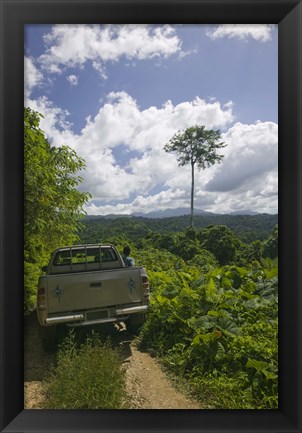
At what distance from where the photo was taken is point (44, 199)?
117 inches

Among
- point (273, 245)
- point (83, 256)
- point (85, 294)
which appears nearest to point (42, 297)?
point (85, 294)

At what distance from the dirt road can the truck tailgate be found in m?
0.30

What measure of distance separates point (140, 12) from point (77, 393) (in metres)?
3.18

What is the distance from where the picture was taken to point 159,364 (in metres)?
3.01

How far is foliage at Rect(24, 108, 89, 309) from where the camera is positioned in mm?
2746

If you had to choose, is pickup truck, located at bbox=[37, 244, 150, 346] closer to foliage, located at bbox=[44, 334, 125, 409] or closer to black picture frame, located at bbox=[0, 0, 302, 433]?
foliage, located at bbox=[44, 334, 125, 409]

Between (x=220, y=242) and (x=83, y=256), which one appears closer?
(x=83, y=256)

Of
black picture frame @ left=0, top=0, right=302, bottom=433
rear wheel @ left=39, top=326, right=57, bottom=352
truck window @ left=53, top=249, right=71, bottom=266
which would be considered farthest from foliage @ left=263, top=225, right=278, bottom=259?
rear wheel @ left=39, top=326, right=57, bottom=352

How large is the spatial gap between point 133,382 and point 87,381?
43cm

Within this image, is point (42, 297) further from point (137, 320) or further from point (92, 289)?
point (137, 320)

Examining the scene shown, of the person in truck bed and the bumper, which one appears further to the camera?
the person in truck bed

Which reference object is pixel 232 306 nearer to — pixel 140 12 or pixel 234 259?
pixel 234 259

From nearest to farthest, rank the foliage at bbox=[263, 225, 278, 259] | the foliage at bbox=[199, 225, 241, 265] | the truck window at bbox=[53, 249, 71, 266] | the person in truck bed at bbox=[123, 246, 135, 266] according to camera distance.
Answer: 1. the foliage at bbox=[263, 225, 278, 259]
2. the truck window at bbox=[53, 249, 71, 266]
3. the person in truck bed at bbox=[123, 246, 135, 266]
4. the foliage at bbox=[199, 225, 241, 265]
